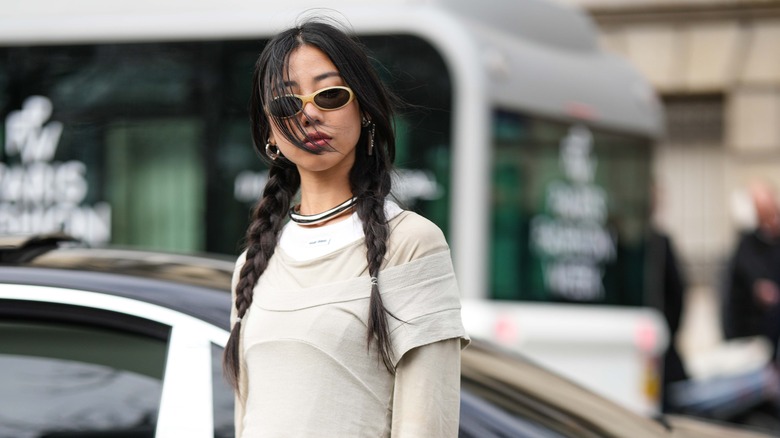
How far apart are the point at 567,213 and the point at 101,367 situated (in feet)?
15.8

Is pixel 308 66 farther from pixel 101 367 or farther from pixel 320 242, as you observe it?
pixel 101 367

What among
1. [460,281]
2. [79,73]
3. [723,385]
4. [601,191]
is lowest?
[723,385]

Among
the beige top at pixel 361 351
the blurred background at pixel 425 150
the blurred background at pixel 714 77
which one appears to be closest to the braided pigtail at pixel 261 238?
the beige top at pixel 361 351

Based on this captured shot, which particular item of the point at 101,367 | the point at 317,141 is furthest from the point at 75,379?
the point at 317,141

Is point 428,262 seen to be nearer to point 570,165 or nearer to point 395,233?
point 395,233

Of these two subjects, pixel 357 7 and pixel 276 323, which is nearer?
pixel 276 323

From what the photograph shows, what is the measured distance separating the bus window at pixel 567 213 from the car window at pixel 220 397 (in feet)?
13.8

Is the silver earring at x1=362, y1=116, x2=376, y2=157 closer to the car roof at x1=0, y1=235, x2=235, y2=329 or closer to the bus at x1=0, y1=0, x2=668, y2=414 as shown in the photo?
the car roof at x1=0, y1=235, x2=235, y2=329

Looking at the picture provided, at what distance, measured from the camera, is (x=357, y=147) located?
213cm

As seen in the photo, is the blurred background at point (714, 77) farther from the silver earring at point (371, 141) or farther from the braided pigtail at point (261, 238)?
the silver earring at point (371, 141)

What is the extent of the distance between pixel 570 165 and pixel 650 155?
0.83m

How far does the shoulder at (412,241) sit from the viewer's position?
201cm

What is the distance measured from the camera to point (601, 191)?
7434 mm

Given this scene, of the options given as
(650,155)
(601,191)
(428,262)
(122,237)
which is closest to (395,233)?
(428,262)
